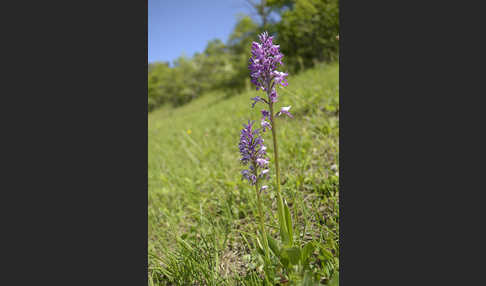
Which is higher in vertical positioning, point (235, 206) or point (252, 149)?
point (252, 149)

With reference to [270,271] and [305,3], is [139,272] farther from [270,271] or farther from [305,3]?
[305,3]

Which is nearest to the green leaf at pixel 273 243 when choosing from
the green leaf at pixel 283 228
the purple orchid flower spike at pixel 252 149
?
the green leaf at pixel 283 228

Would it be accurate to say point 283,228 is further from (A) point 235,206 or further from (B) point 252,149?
(A) point 235,206

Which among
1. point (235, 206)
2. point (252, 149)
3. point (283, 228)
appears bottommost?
point (235, 206)

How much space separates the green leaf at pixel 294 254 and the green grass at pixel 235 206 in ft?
0.20

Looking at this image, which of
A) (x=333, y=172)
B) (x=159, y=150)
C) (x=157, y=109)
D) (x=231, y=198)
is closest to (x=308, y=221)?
(x=333, y=172)

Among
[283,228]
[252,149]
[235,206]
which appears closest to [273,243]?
[283,228]

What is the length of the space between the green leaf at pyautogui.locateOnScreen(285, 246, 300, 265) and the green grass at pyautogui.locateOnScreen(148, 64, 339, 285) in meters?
0.06

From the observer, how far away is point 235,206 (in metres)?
1.99

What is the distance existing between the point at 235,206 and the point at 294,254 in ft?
3.69

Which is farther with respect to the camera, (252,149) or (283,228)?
(252,149)

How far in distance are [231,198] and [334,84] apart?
3051 mm

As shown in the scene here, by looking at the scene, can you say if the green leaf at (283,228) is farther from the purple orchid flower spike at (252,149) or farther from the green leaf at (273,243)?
the purple orchid flower spike at (252,149)

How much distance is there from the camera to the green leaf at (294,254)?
88cm
